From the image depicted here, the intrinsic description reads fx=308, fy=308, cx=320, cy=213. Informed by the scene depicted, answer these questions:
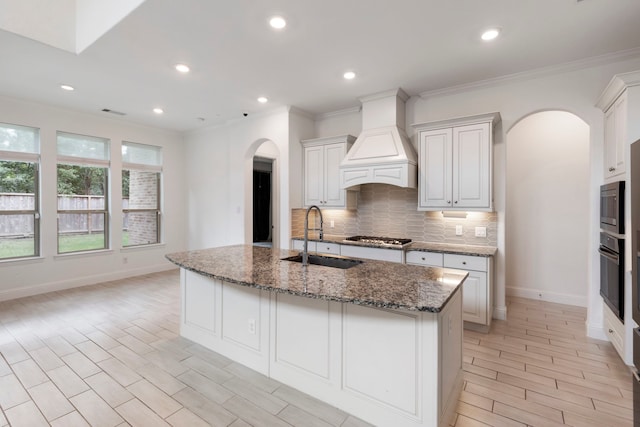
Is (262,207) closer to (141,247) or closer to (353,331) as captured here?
(141,247)

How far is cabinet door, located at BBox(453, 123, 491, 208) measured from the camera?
→ 3.37m

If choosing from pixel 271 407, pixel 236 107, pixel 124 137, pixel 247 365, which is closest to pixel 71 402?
pixel 247 365

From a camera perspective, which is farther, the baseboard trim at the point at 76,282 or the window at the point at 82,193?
the window at the point at 82,193

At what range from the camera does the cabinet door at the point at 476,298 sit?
322cm

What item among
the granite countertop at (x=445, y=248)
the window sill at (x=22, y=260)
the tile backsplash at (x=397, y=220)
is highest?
the tile backsplash at (x=397, y=220)

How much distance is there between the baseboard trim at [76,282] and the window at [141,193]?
0.51m

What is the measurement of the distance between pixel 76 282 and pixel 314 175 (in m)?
4.23

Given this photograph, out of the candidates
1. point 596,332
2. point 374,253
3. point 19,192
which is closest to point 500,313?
point 596,332

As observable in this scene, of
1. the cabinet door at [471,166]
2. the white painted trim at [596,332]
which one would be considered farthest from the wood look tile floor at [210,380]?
the cabinet door at [471,166]

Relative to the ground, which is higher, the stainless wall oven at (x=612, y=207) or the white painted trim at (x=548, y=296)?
the stainless wall oven at (x=612, y=207)

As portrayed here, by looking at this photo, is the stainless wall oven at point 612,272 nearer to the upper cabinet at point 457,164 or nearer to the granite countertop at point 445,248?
the granite countertop at point 445,248

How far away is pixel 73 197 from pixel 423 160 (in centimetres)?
546

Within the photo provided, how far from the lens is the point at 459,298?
2.17m

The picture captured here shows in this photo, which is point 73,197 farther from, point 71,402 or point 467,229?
point 467,229
